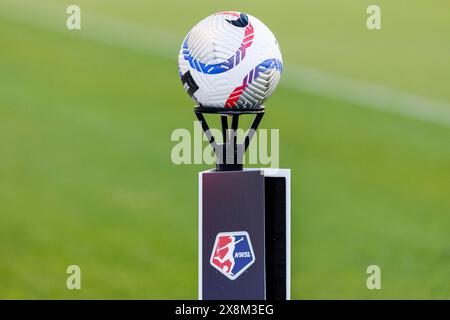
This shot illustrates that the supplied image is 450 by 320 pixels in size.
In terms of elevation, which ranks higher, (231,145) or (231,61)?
(231,61)

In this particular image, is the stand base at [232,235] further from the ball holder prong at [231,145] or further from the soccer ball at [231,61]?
the soccer ball at [231,61]

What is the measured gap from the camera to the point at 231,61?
19.3ft

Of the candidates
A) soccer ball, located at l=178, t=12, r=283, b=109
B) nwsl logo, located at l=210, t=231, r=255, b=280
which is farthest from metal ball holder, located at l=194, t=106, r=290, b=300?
soccer ball, located at l=178, t=12, r=283, b=109

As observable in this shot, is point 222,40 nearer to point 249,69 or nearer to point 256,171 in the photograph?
point 249,69

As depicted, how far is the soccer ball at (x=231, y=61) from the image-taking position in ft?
19.3

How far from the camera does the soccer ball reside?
589cm

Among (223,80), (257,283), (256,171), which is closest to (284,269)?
(257,283)

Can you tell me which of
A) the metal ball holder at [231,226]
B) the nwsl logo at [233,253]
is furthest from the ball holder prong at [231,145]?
the nwsl logo at [233,253]

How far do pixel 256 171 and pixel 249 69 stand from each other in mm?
681

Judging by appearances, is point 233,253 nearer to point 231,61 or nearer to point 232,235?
point 232,235

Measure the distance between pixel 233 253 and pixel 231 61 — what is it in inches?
50.1

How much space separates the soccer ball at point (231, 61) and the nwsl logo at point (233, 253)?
888mm

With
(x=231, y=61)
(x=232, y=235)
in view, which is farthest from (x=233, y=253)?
(x=231, y=61)

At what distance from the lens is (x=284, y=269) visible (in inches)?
246
